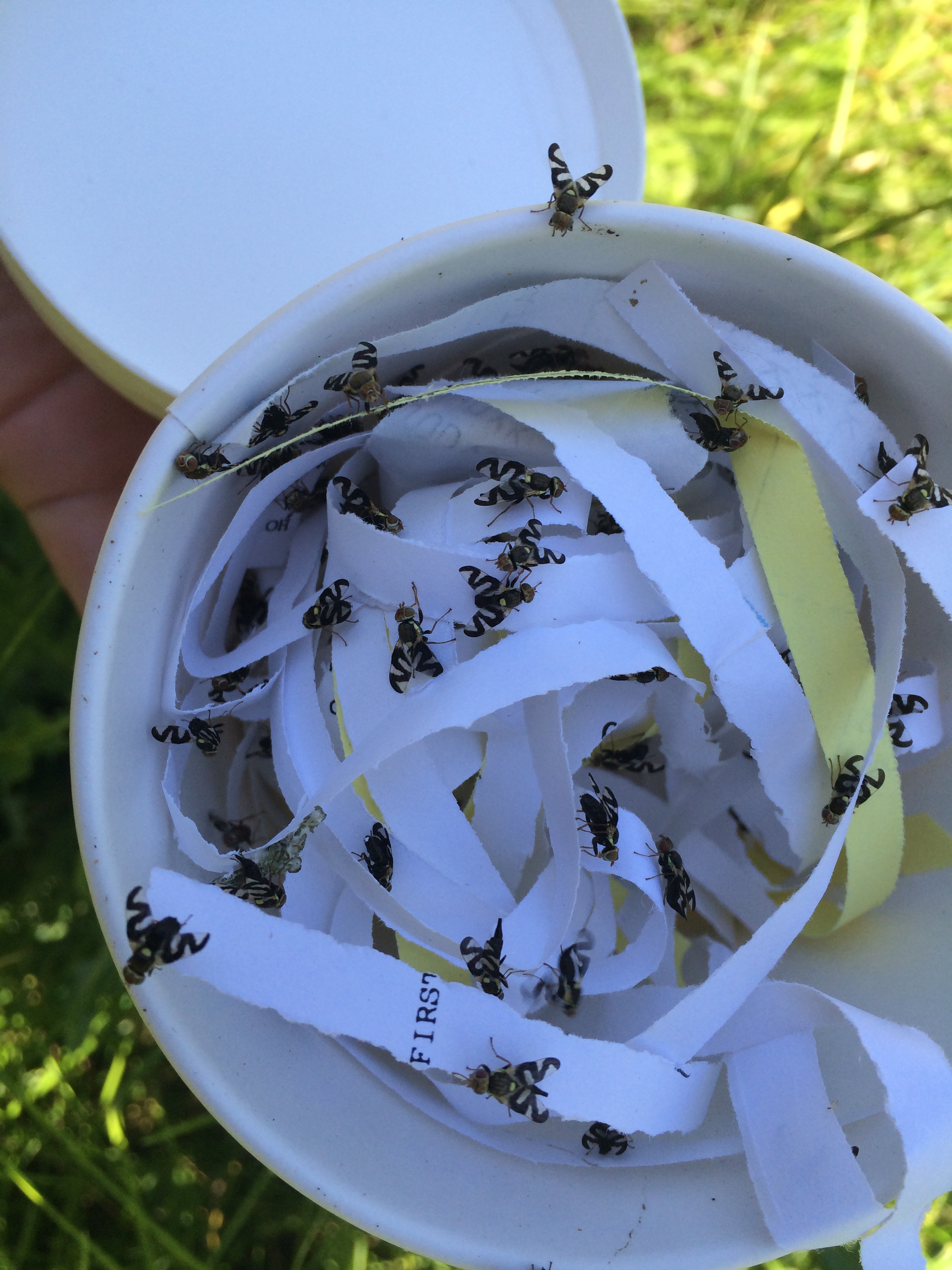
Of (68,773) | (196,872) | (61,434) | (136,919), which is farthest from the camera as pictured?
(68,773)

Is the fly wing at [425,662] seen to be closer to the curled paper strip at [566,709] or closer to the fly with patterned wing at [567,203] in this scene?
the curled paper strip at [566,709]

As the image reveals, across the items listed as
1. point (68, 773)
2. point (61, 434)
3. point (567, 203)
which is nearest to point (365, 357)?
point (567, 203)

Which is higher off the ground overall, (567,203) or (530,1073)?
(567,203)

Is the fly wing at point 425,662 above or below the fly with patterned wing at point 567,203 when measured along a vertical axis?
below

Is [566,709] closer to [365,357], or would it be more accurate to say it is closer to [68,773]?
[365,357]

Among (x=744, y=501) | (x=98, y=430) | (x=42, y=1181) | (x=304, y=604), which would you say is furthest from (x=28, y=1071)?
(x=744, y=501)

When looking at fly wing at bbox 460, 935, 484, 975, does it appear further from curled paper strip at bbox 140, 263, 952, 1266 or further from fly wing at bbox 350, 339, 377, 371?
fly wing at bbox 350, 339, 377, 371

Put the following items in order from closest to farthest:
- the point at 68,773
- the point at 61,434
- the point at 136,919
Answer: the point at 136,919 < the point at 61,434 < the point at 68,773

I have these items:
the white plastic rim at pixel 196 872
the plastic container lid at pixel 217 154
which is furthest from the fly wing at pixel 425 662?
the plastic container lid at pixel 217 154
